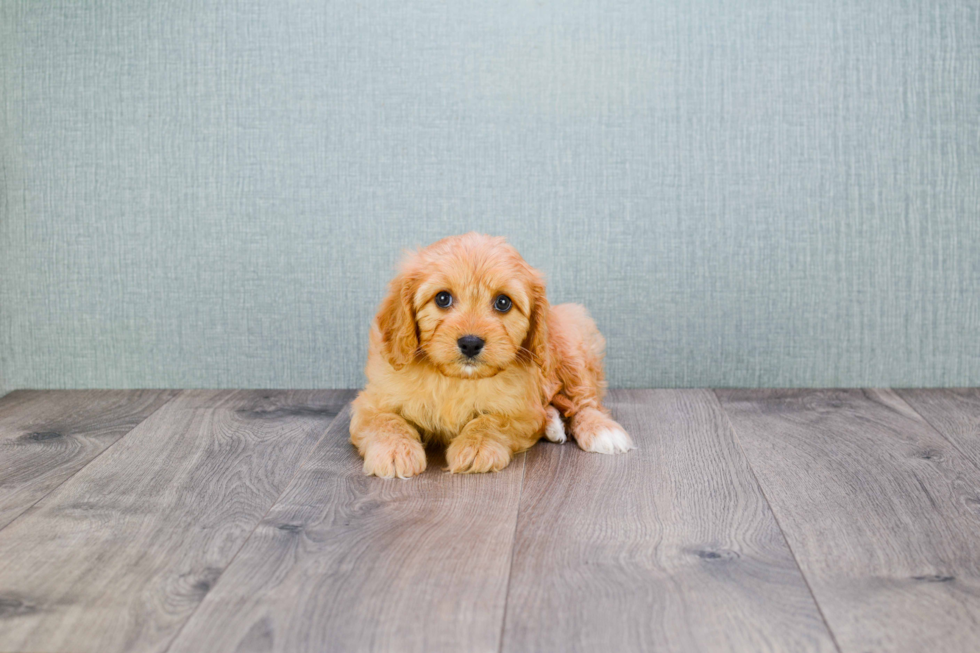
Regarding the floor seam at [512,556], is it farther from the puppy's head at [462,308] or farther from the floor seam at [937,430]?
the floor seam at [937,430]

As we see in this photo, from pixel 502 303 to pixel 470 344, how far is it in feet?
0.46

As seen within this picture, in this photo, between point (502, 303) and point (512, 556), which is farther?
point (502, 303)

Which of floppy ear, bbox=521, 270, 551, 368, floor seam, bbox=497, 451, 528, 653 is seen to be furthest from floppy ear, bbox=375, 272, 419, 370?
floor seam, bbox=497, 451, 528, 653

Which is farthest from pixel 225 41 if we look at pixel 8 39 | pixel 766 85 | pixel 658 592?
pixel 658 592

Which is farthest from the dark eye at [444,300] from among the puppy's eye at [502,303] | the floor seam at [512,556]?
the floor seam at [512,556]

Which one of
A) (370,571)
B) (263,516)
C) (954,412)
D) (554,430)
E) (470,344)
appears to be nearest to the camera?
(370,571)

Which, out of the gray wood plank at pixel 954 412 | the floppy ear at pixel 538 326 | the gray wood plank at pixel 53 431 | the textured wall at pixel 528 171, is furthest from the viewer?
the textured wall at pixel 528 171

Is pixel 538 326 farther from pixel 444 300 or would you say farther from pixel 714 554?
pixel 714 554

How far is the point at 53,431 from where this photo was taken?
2.33 metres

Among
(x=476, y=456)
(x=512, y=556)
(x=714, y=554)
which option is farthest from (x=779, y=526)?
(x=476, y=456)

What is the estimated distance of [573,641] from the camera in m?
1.23

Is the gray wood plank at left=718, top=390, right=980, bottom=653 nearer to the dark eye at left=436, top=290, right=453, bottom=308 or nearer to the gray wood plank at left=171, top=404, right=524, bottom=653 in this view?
the gray wood plank at left=171, top=404, right=524, bottom=653

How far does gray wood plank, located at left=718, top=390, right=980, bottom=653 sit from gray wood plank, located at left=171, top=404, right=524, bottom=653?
540 mm

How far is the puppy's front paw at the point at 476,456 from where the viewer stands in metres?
1.96
